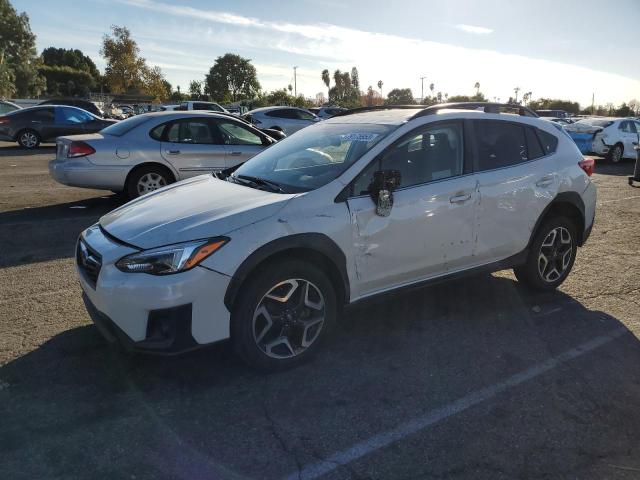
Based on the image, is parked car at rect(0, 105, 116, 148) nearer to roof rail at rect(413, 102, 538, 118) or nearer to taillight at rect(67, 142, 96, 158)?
taillight at rect(67, 142, 96, 158)

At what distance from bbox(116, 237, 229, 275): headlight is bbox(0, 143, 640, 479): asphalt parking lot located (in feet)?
2.59

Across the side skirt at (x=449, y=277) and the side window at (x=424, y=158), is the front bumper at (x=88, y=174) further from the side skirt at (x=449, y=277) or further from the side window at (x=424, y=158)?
the side skirt at (x=449, y=277)

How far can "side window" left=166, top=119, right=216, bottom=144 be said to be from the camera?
27.3ft

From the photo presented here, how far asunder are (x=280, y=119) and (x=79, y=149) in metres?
11.7

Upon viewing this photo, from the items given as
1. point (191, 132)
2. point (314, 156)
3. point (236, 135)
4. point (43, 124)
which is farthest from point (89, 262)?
point (43, 124)

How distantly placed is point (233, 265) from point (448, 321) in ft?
6.77

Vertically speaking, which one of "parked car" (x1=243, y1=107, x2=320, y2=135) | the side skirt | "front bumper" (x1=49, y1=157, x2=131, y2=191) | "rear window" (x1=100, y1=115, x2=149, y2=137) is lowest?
the side skirt

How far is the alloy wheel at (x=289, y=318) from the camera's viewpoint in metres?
3.33

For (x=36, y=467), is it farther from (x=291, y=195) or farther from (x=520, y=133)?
(x=520, y=133)

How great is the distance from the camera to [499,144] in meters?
4.49

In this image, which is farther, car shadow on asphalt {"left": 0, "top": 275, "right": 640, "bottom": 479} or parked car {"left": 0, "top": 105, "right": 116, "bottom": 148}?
parked car {"left": 0, "top": 105, "right": 116, "bottom": 148}

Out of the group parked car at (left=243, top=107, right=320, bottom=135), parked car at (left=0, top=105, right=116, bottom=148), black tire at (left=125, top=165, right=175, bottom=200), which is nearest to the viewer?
black tire at (left=125, top=165, right=175, bottom=200)

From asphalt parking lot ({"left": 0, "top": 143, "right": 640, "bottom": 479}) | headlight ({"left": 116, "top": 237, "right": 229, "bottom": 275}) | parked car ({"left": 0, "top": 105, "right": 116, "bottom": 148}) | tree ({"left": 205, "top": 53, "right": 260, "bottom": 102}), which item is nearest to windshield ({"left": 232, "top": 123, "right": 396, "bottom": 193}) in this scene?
headlight ({"left": 116, "top": 237, "right": 229, "bottom": 275})

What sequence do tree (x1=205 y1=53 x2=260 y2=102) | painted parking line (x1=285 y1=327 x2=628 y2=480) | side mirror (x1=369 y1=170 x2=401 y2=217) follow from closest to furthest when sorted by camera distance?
painted parking line (x1=285 y1=327 x2=628 y2=480) → side mirror (x1=369 y1=170 x2=401 y2=217) → tree (x1=205 y1=53 x2=260 y2=102)
